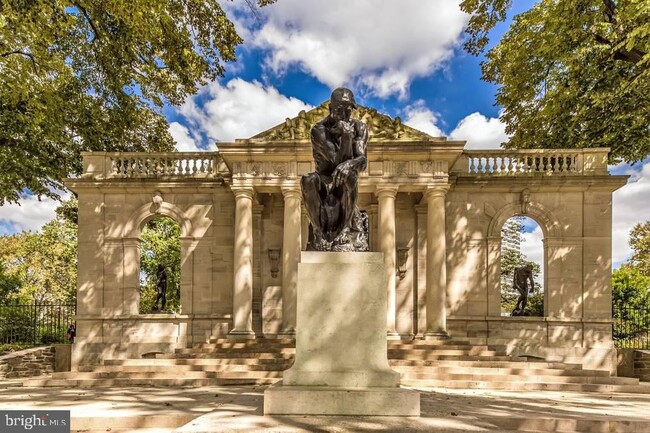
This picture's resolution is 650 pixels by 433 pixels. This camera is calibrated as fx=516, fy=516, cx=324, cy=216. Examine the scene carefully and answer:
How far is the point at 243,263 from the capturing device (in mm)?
17328

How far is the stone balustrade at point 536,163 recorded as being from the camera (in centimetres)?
1789

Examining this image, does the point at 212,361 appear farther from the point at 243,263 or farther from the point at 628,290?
the point at 628,290

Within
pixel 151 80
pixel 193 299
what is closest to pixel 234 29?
pixel 151 80

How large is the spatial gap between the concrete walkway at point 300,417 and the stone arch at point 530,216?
23.9ft

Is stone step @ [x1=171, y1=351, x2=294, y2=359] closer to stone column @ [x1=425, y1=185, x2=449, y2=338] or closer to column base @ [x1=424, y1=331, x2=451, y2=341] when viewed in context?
column base @ [x1=424, y1=331, x2=451, y2=341]

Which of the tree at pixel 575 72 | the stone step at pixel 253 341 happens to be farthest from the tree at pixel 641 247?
the stone step at pixel 253 341

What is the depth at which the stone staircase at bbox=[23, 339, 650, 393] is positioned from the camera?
1231cm

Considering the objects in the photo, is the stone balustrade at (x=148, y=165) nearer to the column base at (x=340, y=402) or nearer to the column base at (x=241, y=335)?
the column base at (x=241, y=335)

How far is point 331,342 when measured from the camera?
6367 millimetres

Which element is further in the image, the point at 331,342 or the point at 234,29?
the point at 234,29

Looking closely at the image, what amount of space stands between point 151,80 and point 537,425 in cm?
1705

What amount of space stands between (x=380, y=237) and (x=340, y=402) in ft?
36.7

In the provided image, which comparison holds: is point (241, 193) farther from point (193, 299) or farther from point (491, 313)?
point (491, 313)

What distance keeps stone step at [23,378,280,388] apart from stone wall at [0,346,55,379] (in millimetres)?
5123
